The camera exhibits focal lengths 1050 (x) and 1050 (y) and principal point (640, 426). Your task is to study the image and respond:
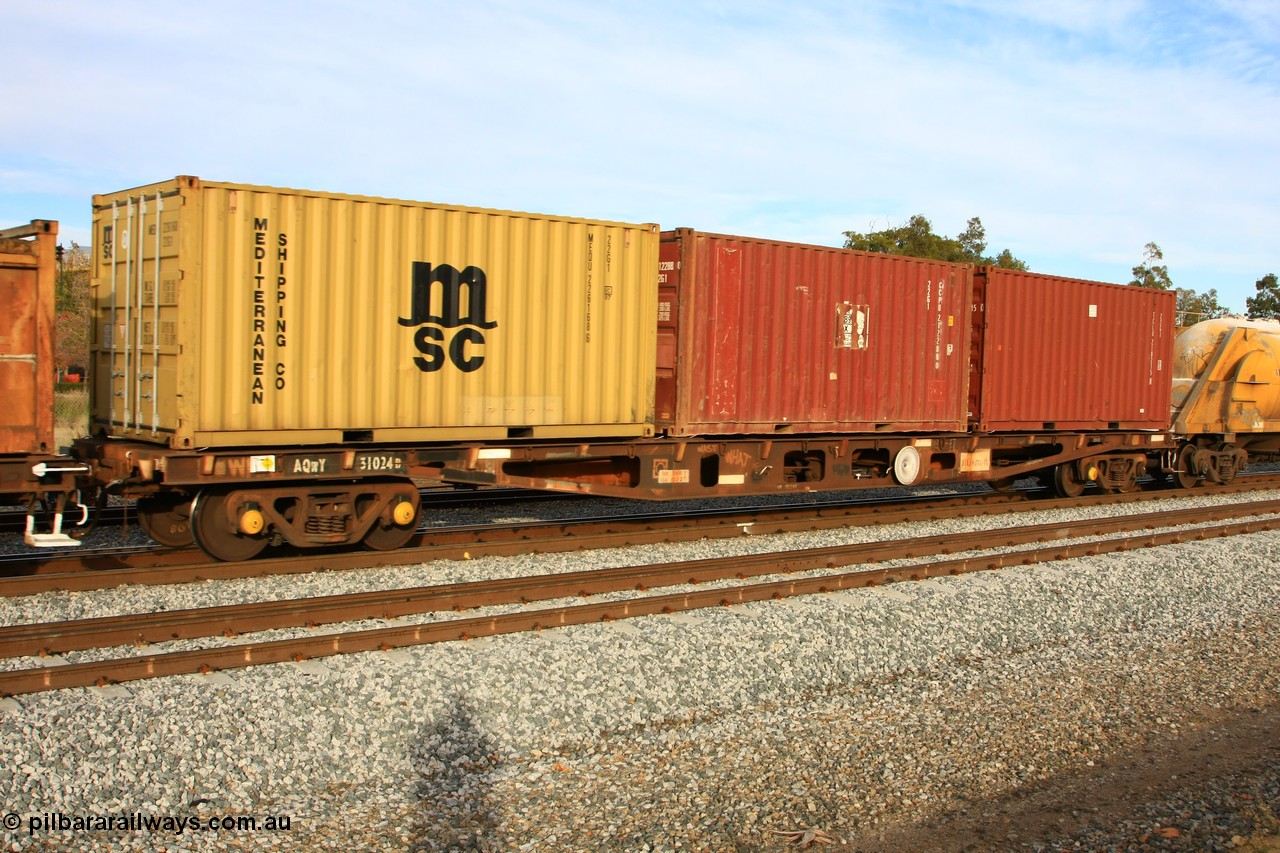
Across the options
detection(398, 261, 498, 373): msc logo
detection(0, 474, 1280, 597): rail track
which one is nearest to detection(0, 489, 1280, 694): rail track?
detection(0, 474, 1280, 597): rail track

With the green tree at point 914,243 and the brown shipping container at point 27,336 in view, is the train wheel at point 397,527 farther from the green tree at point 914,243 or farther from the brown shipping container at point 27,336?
the green tree at point 914,243

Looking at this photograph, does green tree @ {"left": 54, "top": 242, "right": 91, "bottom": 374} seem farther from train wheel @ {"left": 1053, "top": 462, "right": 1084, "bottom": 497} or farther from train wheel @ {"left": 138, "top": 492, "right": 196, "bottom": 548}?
train wheel @ {"left": 1053, "top": 462, "right": 1084, "bottom": 497}

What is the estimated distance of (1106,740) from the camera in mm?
6434

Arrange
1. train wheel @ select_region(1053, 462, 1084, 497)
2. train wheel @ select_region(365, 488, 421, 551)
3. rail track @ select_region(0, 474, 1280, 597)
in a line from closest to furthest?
rail track @ select_region(0, 474, 1280, 597) → train wheel @ select_region(365, 488, 421, 551) → train wheel @ select_region(1053, 462, 1084, 497)

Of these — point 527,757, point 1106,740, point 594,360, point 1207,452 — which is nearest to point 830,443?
point 594,360

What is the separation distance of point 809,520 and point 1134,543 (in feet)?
12.2

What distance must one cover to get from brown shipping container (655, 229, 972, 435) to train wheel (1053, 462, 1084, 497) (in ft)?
9.92

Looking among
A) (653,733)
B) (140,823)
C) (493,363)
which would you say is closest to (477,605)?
(653,733)

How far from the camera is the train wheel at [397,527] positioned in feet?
33.9

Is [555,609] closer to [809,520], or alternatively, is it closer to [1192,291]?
[809,520]

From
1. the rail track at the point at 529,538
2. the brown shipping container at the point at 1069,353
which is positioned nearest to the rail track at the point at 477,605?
the rail track at the point at 529,538

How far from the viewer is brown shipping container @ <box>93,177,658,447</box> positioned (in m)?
9.12

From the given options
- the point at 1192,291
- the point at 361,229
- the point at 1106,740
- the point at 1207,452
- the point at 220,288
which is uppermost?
the point at 1192,291

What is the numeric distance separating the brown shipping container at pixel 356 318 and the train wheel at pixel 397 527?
2.35 feet
